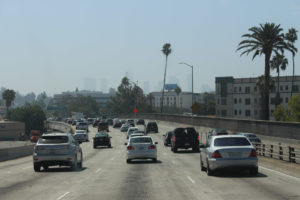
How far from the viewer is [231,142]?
1973 cm

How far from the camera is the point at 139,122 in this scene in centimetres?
10206

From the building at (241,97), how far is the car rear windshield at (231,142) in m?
100.0

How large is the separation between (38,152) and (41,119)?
140780mm

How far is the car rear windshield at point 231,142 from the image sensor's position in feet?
64.5

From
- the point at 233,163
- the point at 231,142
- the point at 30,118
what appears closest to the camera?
the point at 233,163

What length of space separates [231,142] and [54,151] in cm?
810

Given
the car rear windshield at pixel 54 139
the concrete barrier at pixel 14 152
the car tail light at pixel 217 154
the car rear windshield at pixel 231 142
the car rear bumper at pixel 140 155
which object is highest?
the car rear windshield at pixel 231 142

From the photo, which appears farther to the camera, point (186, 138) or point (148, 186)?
point (186, 138)

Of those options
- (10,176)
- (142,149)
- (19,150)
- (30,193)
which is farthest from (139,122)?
(30,193)

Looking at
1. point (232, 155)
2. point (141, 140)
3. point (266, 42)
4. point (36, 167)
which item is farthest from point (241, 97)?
point (232, 155)

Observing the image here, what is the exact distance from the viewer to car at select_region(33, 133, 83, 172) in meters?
23.1

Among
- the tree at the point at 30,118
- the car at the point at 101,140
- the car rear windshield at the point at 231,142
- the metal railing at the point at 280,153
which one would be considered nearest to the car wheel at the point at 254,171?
the car rear windshield at the point at 231,142

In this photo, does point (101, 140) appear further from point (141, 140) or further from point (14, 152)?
point (141, 140)

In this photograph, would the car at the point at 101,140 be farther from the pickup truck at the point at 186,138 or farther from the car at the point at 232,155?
the car at the point at 232,155
